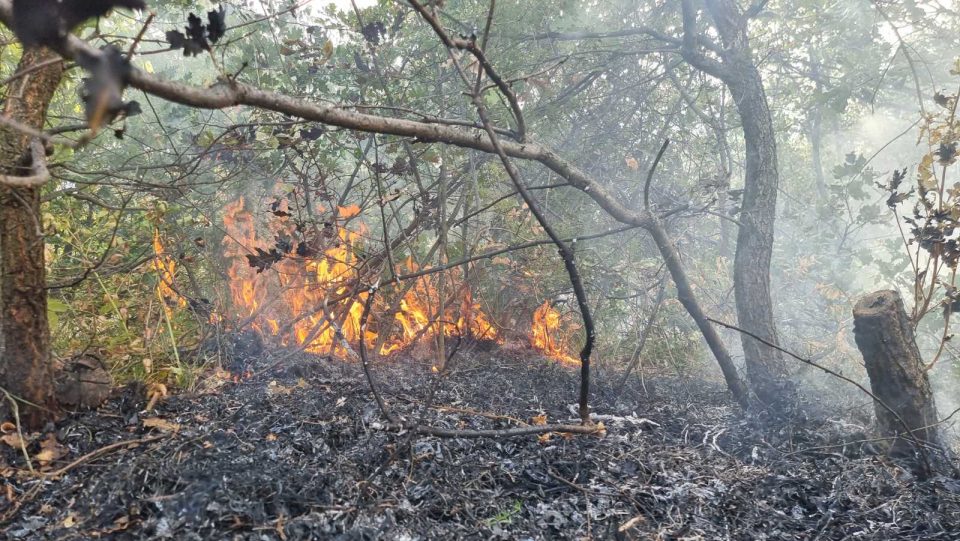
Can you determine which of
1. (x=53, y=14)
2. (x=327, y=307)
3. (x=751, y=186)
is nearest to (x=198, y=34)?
(x=53, y=14)

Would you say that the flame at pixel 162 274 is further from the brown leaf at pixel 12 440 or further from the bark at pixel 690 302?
the bark at pixel 690 302

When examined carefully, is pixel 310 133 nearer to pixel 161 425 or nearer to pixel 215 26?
pixel 161 425

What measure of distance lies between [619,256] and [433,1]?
4.67 metres

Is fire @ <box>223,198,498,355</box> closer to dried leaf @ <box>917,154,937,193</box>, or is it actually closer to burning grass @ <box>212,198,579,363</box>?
burning grass @ <box>212,198,579,363</box>

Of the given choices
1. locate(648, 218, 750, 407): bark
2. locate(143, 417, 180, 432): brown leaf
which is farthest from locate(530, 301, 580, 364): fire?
locate(143, 417, 180, 432): brown leaf

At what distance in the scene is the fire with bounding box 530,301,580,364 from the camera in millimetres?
4844

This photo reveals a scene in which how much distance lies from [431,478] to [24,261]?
1.81 m

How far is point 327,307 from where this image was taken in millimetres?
3738

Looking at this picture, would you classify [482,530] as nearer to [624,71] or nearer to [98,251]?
[98,251]

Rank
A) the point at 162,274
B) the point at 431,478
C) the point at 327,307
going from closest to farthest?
the point at 431,478
the point at 162,274
the point at 327,307

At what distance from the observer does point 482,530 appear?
1.92 meters

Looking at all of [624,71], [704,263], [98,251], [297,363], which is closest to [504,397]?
[297,363]

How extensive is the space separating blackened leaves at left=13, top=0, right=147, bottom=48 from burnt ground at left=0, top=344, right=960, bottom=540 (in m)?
1.47

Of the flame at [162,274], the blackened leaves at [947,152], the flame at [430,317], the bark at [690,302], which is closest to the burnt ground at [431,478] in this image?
the bark at [690,302]
